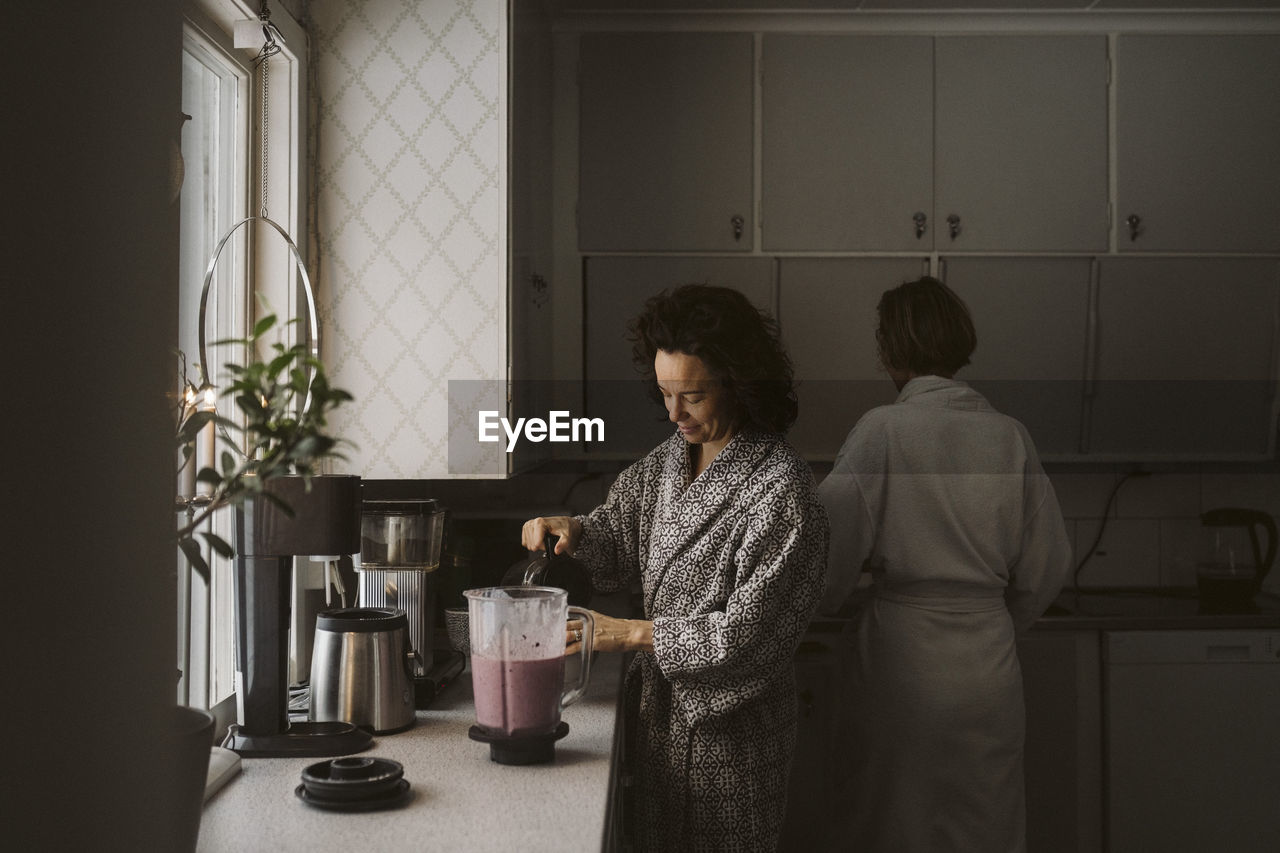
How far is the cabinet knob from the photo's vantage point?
92.0 inches

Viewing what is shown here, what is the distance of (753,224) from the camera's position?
234 cm

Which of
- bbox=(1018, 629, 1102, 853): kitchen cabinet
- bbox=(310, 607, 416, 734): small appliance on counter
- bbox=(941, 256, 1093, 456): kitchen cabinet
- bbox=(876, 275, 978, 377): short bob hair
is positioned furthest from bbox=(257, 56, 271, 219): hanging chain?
bbox=(1018, 629, 1102, 853): kitchen cabinet

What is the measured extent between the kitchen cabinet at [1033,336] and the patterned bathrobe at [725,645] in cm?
122

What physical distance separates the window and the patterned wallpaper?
0.25 ft

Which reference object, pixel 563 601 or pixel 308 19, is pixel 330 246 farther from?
pixel 563 601

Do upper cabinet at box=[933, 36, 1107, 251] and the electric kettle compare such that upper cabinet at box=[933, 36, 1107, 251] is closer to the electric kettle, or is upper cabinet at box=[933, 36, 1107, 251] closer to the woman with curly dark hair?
the electric kettle

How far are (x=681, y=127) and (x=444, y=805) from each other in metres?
1.81

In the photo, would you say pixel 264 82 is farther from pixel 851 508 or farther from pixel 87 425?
pixel 87 425

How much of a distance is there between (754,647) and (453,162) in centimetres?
99

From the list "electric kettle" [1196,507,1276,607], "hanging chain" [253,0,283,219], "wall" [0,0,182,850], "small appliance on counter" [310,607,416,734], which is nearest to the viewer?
"wall" [0,0,182,850]

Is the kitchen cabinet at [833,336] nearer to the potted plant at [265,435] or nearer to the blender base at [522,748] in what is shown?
the blender base at [522,748]

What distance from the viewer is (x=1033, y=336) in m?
2.40

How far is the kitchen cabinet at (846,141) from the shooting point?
233cm

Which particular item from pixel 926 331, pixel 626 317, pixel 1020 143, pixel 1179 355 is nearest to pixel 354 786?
pixel 926 331
